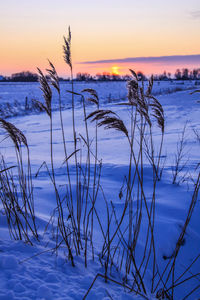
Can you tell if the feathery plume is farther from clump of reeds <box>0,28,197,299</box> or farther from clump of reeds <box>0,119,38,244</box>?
clump of reeds <box>0,119,38,244</box>

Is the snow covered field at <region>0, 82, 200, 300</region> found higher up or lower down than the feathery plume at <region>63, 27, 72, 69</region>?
lower down

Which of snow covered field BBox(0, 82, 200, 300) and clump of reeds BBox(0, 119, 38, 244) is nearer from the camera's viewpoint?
snow covered field BBox(0, 82, 200, 300)

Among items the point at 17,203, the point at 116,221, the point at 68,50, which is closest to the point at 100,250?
the point at 116,221

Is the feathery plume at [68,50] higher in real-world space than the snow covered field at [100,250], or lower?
higher

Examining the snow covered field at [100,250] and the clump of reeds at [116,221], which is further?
the clump of reeds at [116,221]

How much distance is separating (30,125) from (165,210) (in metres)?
9.03

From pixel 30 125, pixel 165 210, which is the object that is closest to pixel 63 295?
pixel 165 210

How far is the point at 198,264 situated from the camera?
7.42 feet

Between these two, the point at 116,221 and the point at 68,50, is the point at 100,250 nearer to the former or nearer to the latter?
the point at 116,221

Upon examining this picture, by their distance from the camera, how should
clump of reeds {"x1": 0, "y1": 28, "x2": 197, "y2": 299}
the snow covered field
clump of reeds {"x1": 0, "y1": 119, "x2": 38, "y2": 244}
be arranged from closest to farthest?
the snow covered field, clump of reeds {"x1": 0, "y1": 28, "x2": 197, "y2": 299}, clump of reeds {"x1": 0, "y1": 119, "x2": 38, "y2": 244}

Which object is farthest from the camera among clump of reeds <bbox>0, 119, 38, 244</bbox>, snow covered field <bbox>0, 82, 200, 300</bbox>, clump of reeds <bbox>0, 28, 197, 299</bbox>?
clump of reeds <bbox>0, 119, 38, 244</bbox>

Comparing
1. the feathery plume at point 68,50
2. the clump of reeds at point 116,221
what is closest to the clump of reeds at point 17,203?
the clump of reeds at point 116,221

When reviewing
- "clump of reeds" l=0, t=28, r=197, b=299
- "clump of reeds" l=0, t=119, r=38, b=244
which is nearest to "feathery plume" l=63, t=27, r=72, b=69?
"clump of reeds" l=0, t=28, r=197, b=299

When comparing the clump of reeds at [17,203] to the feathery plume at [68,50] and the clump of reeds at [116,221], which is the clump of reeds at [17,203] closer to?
the clump of reeds at [116,221]
